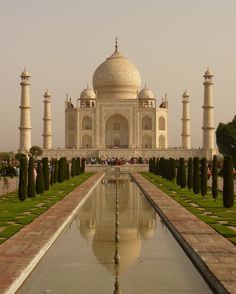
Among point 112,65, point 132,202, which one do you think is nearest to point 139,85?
point 112,65

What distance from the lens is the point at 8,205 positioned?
1251 cm

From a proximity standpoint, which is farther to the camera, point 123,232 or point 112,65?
point 112,65

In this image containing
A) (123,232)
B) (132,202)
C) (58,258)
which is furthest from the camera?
(132,202)

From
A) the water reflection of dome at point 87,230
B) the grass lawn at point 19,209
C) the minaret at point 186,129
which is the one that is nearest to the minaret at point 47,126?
the minaret at point 186,129

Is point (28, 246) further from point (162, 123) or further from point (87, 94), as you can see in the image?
point (87, 94)

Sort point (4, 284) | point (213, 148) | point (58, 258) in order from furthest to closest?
point (213, 148)
point (58, 258)
point (4, 284)

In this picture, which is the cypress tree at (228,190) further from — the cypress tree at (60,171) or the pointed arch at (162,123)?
the pointed arch at (162,123)

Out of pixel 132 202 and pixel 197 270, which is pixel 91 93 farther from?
pixel 197 270

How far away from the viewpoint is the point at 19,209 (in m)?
11.7

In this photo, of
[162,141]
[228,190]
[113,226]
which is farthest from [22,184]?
[162,141]

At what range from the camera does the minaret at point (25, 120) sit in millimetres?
41156

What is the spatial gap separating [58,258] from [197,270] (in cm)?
175

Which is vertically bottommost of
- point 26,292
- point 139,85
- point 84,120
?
point 26,292

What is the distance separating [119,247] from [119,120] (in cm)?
4059
